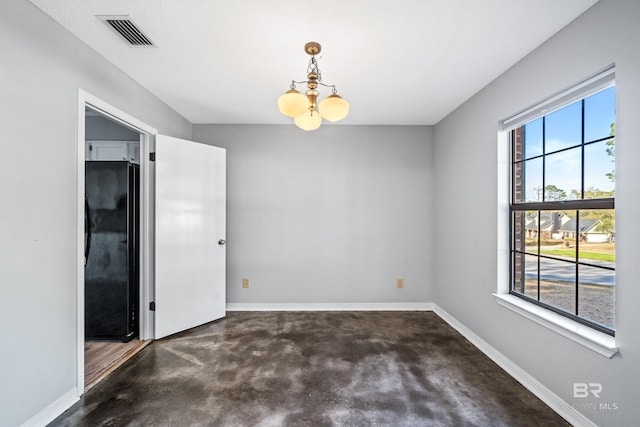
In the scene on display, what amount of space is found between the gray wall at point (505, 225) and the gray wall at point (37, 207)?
3.17 metres

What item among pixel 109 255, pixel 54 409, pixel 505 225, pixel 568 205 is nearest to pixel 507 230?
pixel 505 225

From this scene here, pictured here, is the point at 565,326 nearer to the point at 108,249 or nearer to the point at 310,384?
the point at 310,384

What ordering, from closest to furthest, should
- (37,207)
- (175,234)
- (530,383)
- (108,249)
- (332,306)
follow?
(37,207), (530,383), (108,249), (175,234), (332,306)

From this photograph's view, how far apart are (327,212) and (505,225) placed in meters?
1.99

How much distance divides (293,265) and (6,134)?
280cm

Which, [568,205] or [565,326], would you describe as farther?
[568,205]

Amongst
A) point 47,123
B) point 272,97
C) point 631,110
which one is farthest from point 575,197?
point 47,123

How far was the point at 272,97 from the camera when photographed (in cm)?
282

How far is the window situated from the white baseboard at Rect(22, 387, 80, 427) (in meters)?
3.31

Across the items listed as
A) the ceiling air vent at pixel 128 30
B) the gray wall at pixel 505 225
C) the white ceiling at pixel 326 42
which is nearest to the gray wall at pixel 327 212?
the gray wall at pixel 505 225

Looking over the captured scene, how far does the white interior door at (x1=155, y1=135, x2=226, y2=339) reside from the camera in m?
2.80

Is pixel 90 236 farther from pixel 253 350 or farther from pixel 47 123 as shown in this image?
pixel 253 350

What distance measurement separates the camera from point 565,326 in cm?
170

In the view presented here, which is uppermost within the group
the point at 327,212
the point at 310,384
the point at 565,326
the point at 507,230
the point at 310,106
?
the point at 310,106
